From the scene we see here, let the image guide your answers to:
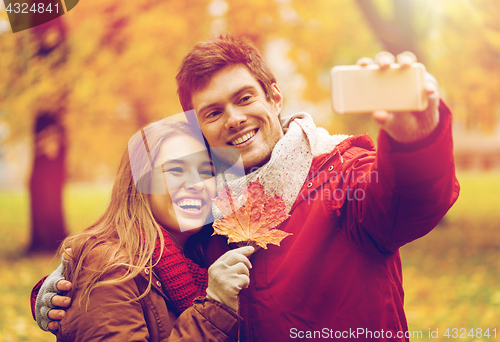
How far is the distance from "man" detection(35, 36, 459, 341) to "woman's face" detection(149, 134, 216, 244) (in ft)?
0.42

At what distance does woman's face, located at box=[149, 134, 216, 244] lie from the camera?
2.07 metres

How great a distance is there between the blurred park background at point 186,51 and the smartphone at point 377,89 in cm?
405

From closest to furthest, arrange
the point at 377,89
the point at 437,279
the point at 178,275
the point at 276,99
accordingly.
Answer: the point at 377,89, the point at 178,275, the point at 276,99, the point at 437,279

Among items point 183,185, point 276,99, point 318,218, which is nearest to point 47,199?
point 183,185

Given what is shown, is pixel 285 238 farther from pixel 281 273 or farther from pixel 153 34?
pixel 153 34

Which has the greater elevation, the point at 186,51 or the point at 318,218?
the point at 186,51

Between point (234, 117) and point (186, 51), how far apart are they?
5183mm

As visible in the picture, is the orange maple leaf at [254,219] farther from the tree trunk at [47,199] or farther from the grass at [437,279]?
the tree trunk at [47,199]

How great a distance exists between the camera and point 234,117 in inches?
79.8

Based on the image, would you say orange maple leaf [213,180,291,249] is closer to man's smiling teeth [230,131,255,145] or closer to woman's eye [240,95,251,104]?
man's smiling teeth [230,131,255,145]

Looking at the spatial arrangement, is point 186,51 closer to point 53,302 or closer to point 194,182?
point 194,182

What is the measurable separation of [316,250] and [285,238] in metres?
0.15

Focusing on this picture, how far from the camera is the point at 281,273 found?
1769 millimetres

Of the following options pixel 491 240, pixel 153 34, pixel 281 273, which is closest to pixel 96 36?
pixel 153 34
